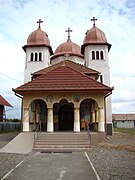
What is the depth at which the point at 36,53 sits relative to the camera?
29.0 meters

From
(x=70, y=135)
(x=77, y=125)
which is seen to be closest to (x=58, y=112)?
(x=77, y=125)

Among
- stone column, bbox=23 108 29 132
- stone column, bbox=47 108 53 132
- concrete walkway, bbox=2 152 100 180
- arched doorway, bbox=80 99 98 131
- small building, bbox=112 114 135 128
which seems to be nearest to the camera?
concrete walkway, bbox=2 152 100 180

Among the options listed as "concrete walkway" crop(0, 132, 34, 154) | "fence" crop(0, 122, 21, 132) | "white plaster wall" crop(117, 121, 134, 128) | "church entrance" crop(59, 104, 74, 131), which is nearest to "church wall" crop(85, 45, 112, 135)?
"church entrance" crop(59, 104, 74, 131)

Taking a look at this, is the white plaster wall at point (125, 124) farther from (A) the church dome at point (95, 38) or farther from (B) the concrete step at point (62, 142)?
(B) the concrete step at point (62, 142)

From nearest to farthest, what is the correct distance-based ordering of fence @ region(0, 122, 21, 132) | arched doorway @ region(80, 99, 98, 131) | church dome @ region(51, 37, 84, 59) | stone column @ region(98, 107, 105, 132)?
stone column @ region(98, 107, 105, 132) < arched doorway @ region(80, 99, 98, 131) < fence @ region(0, 122, 21, 132) < church dome @ region(51, 37, 84, 59)

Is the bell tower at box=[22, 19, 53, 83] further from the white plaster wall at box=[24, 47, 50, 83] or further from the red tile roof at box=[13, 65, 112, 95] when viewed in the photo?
the red tile roof at box=[13, 65, 112, 95]

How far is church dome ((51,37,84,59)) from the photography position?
1182 inches

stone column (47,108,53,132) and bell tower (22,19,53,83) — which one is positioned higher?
bell tower (22,19,53,83)

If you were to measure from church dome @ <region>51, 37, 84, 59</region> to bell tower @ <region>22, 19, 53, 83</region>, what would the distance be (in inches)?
74.5

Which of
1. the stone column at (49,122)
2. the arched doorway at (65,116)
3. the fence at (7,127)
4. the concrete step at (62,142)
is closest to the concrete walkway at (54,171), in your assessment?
the concrete step at (62,142)

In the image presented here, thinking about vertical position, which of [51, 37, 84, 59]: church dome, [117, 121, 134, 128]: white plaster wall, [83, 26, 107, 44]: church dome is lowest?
[117, 121, 134, 128]: white plaster wall

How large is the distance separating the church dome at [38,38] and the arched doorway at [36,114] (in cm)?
1170

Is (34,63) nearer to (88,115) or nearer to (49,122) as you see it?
(88,115)

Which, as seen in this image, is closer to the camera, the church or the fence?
the church
